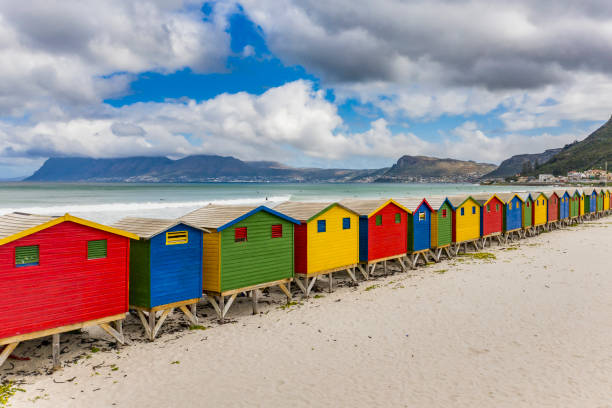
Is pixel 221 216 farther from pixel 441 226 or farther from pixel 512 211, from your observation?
pixel 512 211

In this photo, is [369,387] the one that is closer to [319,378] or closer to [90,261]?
[319,378]

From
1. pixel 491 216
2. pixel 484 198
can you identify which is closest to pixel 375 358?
pixel 484 198

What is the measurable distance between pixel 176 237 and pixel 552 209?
44.5 meters

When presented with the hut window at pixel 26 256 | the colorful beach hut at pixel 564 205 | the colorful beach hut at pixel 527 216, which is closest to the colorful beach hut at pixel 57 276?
the hut window at pixel 26 256

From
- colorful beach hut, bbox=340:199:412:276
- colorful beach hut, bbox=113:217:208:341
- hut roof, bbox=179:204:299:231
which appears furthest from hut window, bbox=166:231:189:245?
colorful beach hut, bbox=340:199:412:276

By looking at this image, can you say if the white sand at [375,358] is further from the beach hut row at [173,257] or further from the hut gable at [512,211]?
the hut gable at [512,211]

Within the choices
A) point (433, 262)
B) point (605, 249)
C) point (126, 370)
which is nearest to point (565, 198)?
point (605, 249)

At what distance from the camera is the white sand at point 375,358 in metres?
10.4

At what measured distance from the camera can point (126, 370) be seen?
1188 centimetres

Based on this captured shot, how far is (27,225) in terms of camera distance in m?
11.6

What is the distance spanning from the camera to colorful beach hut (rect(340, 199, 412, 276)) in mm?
22359

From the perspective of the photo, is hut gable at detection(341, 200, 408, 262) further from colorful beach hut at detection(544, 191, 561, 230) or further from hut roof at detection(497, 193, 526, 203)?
colorful beach hut at detection(544, 191, 561, 230)

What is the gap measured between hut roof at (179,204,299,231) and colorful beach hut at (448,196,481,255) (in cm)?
1627

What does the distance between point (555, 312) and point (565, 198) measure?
39739mm
